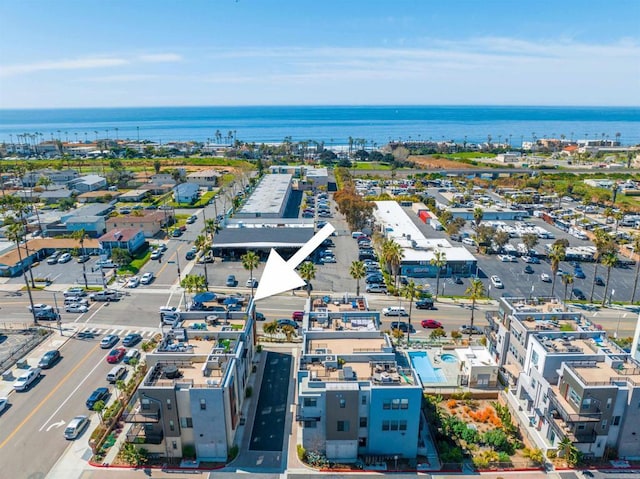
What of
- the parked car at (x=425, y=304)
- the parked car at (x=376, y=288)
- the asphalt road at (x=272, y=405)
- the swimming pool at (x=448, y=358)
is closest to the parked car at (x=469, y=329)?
the swimming pool at (x=448, y=358)

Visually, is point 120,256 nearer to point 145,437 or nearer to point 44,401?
point 44,401

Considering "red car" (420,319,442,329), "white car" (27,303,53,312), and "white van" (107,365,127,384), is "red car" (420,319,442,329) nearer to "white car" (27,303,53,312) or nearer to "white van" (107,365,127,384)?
"white van" (107,365,127,384)

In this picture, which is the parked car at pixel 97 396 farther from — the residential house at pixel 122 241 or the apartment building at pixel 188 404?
the residential house at pixel 122 241

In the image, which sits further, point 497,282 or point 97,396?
point 497,282

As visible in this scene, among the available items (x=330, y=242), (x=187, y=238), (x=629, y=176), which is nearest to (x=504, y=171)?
(x=629, y=176)

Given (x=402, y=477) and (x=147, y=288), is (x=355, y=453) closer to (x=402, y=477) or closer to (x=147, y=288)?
(x=402, y=477)

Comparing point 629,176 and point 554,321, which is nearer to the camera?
point 554,321

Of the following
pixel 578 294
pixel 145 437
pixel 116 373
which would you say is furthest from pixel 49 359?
pixel 578 294
